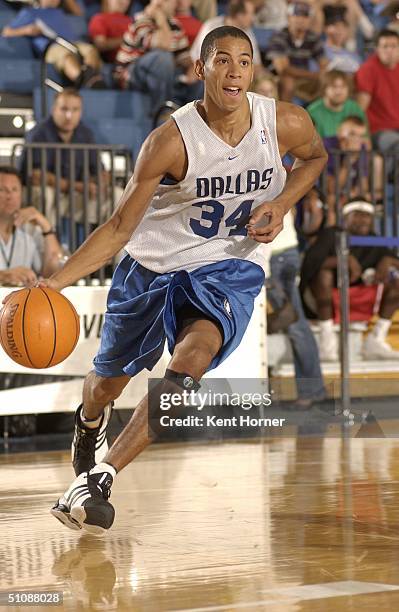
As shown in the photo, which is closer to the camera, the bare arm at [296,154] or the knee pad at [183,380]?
the knee pad at [183,380]

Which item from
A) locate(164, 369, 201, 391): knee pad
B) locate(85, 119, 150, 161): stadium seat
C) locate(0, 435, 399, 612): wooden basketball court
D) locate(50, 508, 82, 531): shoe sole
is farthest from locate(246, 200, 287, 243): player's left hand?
locate(85, 119, 150, 161): stadium seat

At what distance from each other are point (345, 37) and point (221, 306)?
35.7 feet

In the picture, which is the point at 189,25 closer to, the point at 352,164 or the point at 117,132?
the point at 117,132

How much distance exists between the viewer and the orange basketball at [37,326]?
5.95 m

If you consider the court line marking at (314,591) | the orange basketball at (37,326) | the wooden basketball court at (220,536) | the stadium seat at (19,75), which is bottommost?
the wooden basketball court at (220,536)

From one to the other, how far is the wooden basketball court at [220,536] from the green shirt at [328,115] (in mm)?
5319

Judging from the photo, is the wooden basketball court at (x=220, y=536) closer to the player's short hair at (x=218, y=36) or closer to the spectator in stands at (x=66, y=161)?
the player's short hair at (x=218, y=36)

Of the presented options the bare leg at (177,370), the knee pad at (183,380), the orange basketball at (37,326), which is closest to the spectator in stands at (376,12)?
the orange basketball at (37,326)

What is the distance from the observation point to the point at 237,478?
25.8 ft

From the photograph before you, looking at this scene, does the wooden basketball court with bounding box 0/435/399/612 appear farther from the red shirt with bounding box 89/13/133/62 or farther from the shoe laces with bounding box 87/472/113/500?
the red shirt with bounding box 89/13/133/62

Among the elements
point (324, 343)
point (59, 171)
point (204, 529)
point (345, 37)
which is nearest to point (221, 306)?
point (204, 529)

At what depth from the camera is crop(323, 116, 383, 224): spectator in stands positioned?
12086 millimetres

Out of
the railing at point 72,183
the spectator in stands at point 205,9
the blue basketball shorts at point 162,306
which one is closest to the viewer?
the blue basketball shorts at point 162,306

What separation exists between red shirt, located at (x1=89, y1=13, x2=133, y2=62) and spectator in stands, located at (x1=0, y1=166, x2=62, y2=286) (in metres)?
4.60
